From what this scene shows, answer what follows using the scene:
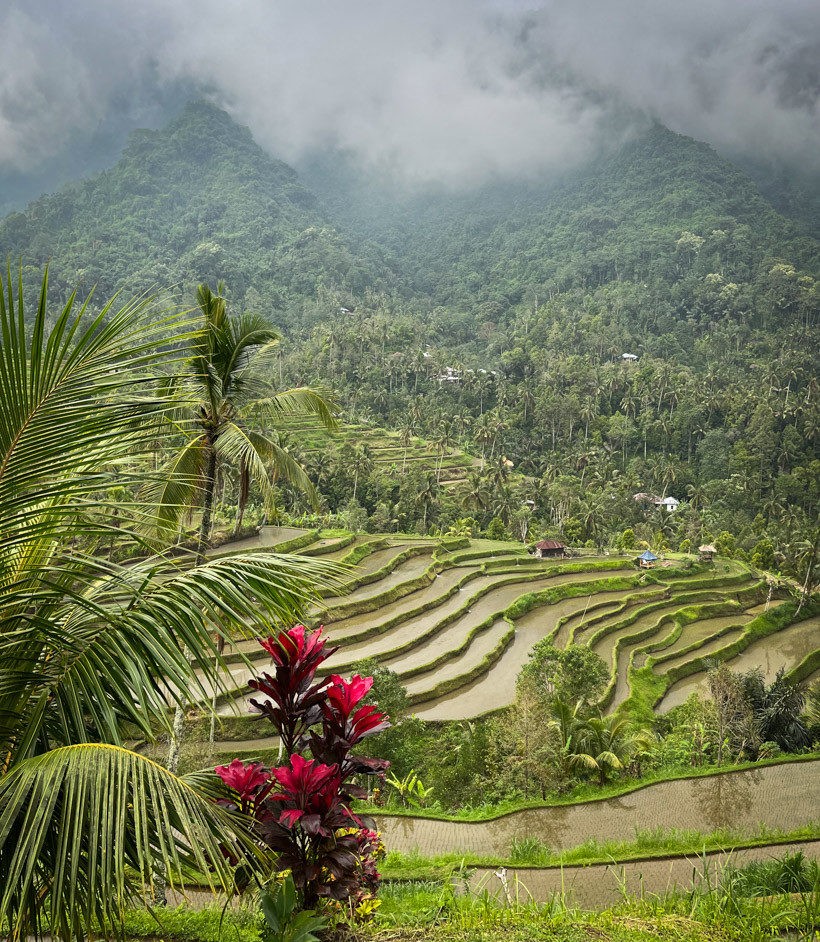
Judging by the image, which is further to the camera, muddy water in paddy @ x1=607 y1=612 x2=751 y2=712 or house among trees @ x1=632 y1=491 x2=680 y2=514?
house among trees @ x1=632 y1=491 x2=680 y2=514

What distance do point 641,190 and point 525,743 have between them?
15091 centimetres

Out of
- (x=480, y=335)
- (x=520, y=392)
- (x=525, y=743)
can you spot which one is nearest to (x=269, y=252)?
(x=480, y=335)

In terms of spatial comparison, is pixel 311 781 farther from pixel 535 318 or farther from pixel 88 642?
pixel 535 318

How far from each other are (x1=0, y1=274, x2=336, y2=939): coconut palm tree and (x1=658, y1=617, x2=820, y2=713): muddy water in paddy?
1824 cm

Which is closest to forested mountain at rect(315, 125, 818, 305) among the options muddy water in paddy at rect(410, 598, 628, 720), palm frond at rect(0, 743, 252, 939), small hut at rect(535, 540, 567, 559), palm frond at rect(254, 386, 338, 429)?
small hut at rect(535, 540, 567, 559)

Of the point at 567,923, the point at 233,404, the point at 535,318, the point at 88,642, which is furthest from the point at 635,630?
the point at 535,318

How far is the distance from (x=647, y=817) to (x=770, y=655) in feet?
52.4

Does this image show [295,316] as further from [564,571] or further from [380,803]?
[380,803]

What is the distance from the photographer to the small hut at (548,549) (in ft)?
95.7

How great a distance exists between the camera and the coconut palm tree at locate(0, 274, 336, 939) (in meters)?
1.44

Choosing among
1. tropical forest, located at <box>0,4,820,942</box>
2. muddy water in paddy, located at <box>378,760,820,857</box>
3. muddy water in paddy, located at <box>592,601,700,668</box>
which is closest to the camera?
tropical forest, located at <box>0,4,820,942</box>

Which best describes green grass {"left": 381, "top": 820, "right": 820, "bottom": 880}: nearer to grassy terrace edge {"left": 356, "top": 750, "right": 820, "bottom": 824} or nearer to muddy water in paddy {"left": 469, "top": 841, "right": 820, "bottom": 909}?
muddy water in paddy {"left": 469, "top": 841, "right": 820, "bottom": 909}

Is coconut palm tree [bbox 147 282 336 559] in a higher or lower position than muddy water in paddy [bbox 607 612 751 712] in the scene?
higher

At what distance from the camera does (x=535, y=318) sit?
271 feet
